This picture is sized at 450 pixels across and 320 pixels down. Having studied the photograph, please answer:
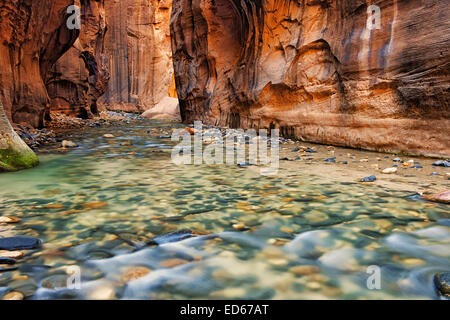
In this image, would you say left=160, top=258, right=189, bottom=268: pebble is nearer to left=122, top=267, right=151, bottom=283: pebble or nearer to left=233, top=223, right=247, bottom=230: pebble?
left=122, top=267, right=151, bottom=283: pebble

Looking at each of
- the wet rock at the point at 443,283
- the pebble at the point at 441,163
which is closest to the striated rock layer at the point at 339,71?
the pebble at the point at 441,163

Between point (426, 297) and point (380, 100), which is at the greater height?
point (380, 100)

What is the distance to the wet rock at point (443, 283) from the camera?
4.39ft

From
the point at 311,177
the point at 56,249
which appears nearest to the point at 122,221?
the point at 56,249

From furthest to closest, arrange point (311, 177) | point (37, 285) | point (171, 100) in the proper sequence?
point (171, 100) → point (311, 177) → point (37, 285)

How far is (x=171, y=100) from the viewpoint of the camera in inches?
807

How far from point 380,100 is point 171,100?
1663 cm

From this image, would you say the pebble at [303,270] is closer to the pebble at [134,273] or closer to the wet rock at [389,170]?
the pebble at [134,273]

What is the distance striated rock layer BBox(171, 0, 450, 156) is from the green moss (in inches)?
187

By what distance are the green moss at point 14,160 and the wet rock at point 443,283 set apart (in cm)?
406

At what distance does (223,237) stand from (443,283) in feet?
3.51

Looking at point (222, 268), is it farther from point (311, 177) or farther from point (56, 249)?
point (311, 177)

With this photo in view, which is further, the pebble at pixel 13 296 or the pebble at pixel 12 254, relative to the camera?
the pebble at pixel 12 254
